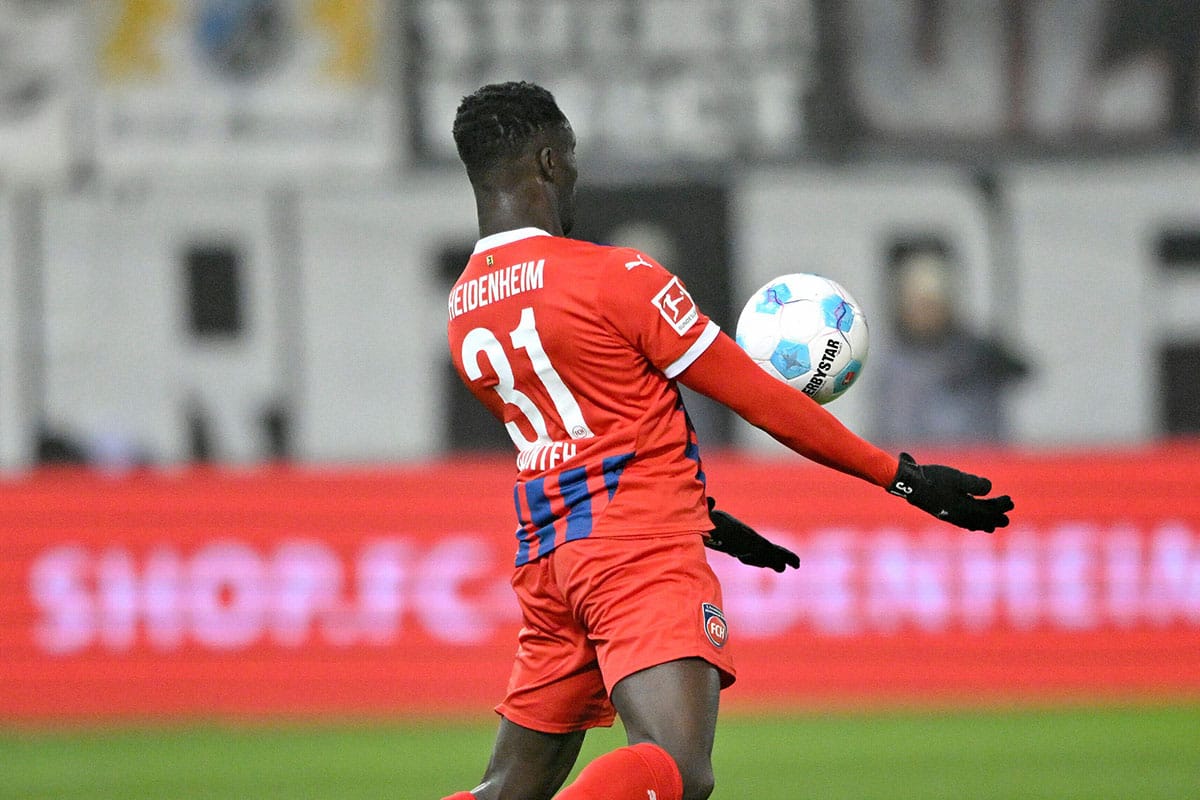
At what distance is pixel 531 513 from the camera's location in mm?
3627

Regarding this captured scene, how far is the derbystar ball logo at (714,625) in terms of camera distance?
11.4ft

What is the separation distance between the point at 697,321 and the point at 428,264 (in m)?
8.71

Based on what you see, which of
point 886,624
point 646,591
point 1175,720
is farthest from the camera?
point 886,624

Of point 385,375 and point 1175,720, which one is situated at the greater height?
point 385,375

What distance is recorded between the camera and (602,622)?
137 inches

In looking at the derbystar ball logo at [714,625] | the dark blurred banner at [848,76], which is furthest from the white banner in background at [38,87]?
the derbystar ball logo at [714,625]

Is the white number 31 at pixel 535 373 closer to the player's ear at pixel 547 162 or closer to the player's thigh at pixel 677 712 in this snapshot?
the player's ear at pixel 547 162

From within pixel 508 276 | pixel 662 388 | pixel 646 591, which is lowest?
pixel 646 591

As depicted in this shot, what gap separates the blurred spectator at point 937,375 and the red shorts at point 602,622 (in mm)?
7442

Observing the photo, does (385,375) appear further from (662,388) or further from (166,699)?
(662,388)

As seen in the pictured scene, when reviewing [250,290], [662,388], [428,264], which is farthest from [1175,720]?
[250,290]

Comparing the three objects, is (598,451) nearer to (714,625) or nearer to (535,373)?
(535,373)

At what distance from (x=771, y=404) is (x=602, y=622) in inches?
20.8

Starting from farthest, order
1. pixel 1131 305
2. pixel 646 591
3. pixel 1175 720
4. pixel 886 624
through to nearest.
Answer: pixel 1131 305
pixel 886 624
pixel 1175 720
pixel 646 591
